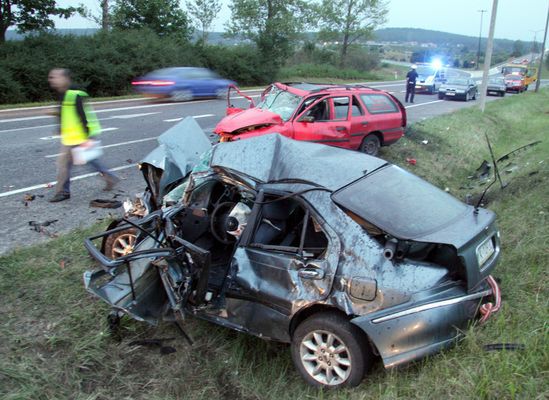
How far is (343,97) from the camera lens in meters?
9.96

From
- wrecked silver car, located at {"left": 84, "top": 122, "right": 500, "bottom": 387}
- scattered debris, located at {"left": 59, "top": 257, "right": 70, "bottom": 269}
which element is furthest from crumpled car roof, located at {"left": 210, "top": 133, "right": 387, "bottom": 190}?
scattered debris, located at {"left": 59, "top": 257, "right": 70, "bottom": 269}

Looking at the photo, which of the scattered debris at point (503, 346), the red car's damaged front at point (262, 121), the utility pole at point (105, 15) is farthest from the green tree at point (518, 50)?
the scattered debris at point (503, 346)

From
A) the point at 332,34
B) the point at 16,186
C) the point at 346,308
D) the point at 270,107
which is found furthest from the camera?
the point at 332,34

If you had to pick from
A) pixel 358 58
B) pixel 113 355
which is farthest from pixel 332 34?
pixel 113 355

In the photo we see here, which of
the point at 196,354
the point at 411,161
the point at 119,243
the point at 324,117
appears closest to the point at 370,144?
the point at 324,117

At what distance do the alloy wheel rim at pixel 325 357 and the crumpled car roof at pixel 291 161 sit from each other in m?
1.11

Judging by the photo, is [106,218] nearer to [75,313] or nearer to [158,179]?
[158,179]

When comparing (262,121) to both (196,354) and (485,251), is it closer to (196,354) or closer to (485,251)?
(196,354)

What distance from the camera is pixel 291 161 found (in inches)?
163

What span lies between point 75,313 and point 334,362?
7.87ft

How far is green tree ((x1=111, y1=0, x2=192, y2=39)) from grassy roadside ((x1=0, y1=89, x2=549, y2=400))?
29818mm

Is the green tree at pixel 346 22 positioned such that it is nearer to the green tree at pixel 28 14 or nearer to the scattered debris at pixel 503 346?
the green tree at pixel 28 14

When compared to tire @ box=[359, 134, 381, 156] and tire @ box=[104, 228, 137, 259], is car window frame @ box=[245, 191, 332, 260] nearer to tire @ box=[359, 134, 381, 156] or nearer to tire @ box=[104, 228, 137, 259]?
tire @ box=[104, 228, 137, 259]

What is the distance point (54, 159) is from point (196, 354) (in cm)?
678
